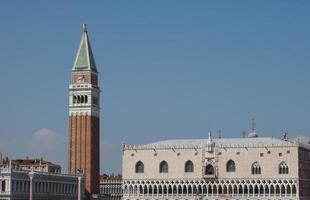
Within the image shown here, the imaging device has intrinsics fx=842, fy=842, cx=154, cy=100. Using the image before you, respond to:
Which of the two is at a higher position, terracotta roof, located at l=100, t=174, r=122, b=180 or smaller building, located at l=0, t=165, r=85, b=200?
terracotta roof, located at l=100, t=174, r=122, b=180

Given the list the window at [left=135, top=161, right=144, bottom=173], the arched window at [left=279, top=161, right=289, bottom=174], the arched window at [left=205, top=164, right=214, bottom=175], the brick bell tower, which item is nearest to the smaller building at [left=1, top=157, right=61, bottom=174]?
the brick bell tower

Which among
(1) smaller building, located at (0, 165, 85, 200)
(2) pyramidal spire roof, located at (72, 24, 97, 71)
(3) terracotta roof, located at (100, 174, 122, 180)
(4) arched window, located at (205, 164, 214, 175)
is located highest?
(2) pyramidal spire roof, located at (72, 24, 97, 71)

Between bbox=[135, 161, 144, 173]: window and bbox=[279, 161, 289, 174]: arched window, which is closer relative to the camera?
bbox=[279, 161, 289, 174]: arched window

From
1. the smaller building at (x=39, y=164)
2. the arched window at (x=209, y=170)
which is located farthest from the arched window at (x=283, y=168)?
the smaller building at (x=39, y=164)

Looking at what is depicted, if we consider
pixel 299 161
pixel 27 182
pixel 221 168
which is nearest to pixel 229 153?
pixel 221 168

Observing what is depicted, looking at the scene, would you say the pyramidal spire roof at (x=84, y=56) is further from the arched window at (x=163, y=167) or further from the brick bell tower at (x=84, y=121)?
the arched window at (x=163, y=167)

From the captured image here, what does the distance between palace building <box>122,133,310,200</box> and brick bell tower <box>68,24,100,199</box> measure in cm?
2136

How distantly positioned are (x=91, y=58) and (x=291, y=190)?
158 ft

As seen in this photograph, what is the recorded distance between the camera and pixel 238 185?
116 meters

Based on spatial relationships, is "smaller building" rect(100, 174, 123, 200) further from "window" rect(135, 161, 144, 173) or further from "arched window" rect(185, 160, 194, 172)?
"arched window" rect(185, 160, 194, 172)

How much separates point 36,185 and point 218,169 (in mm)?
28722

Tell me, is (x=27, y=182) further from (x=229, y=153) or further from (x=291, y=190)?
(x=291, y=190)

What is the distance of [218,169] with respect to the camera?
384 ft

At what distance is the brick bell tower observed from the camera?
142 metres
